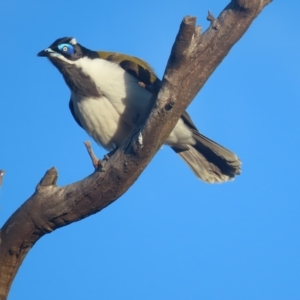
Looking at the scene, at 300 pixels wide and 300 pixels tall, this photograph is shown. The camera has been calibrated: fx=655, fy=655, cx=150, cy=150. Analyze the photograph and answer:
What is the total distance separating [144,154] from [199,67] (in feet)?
2.93

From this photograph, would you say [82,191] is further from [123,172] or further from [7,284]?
[7,284]

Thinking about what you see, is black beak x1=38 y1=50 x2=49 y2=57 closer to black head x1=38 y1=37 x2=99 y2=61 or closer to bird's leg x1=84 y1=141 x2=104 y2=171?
black head x1=38 y1=37 x2=99 y2=61

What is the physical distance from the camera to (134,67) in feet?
26.7

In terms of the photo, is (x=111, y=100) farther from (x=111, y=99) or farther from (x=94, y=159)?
(x=94, y=159)

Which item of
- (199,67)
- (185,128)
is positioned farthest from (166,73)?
(185,128)

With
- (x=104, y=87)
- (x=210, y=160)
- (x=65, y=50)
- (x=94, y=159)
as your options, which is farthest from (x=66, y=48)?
(x=210, y=160)

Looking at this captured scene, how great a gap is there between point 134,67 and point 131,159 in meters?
2.60

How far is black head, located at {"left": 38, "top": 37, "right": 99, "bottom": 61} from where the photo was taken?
774 cm

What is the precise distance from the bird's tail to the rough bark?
2948 millimetres

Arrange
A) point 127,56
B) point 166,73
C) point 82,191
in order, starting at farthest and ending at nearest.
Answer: point 127,56 → point 82,191 → point 166,73

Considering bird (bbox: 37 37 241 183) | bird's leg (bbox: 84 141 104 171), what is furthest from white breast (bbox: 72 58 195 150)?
bird's leg (bbox: 84 141 104 171)

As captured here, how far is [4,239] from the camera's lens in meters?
5.82

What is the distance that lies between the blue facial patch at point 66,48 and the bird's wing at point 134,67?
50 centimetres

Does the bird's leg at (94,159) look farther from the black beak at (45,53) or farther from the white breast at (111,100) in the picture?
the black beak at (45,53)
